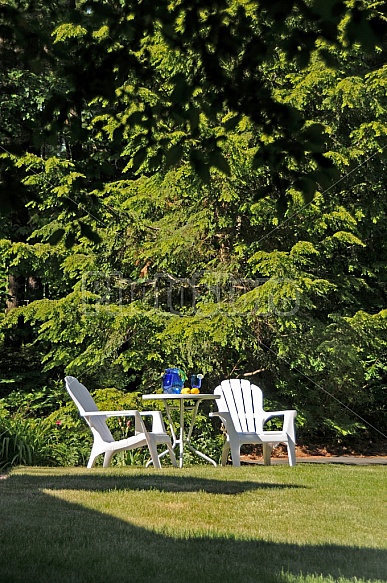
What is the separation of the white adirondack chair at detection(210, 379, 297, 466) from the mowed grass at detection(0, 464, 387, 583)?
1.32 metres

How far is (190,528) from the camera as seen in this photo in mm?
4344

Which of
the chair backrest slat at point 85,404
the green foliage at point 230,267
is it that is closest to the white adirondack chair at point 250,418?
the green foliage at point 230,267

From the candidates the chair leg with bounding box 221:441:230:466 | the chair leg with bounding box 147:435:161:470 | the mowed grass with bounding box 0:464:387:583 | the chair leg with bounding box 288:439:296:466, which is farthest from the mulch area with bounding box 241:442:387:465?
the mowed grass with bounding box 0:464:387:583

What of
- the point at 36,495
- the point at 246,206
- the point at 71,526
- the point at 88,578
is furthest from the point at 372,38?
the point at 246,206

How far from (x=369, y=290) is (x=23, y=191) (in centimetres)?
889

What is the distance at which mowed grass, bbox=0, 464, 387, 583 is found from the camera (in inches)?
132

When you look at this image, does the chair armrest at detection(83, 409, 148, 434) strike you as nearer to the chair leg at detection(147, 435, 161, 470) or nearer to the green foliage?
the chair leg at detection(147, 435, 161, 470)

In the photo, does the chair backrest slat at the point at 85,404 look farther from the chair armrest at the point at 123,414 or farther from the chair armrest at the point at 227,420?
the chair armrest at the point at 227,420

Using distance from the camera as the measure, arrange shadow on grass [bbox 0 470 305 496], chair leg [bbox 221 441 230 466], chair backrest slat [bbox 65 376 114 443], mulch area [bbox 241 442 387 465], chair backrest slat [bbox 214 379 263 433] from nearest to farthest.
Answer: shadow on grass [bbox 0 470 305 496]
chair backrest slat [bbox 65 376 114 443]
chair leg [bbox 221 441 230 466]
chair backrest slat [bbox 214 379 263 433]
mulch area [bbox 241 442 387 465]

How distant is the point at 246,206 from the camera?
9531mm

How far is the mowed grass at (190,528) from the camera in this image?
11.0ft

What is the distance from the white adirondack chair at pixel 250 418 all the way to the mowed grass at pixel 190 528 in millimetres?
1320

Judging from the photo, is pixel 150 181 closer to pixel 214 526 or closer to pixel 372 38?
pixel 214 526

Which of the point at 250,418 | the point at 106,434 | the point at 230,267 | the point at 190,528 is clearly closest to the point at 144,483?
the point at 190,528
